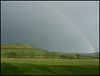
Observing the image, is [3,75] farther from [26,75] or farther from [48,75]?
[48,75]

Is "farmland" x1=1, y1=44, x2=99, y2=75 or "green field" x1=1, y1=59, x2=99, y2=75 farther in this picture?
"farmland" x1=1, y1=44, x2=99, y2=75

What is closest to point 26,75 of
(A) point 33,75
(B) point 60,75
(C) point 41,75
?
Answer: (A) point 33,75

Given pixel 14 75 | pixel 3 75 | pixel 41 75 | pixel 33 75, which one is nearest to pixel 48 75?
pixel 41 75

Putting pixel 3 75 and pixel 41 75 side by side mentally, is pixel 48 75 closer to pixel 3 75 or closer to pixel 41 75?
pixel 41 75

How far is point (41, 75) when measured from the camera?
27.2 m

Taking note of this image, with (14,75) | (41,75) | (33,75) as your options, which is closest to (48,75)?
(41,75)

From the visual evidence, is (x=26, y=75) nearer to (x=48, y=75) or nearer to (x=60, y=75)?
(x=48, y=75)

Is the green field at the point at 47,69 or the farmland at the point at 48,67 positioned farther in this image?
the farmland at the point at 48,67

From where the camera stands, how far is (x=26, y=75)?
88.1 feet

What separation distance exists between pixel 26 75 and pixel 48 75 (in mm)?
4756

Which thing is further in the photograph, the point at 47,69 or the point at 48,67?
the point at 48,67

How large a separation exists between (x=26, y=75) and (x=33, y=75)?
1.50m

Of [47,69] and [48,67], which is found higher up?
[47,69]

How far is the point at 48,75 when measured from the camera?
2730cm
